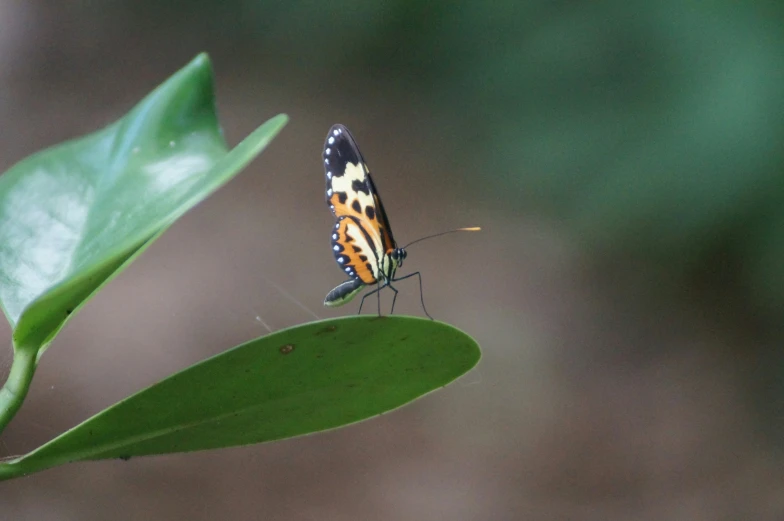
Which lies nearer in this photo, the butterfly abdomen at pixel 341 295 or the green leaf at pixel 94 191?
the green leaf at pixel 94 191

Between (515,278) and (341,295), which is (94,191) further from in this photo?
(515,278)

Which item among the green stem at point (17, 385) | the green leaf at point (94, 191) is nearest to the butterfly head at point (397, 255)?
the green leaf at point (94, 191)

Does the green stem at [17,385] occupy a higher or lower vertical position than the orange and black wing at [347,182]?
lower

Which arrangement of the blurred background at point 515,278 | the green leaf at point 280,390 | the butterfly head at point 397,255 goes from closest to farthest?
the green leaf at point 280,390
the butterfly head at point 397,255
the blurred background at point 515,278

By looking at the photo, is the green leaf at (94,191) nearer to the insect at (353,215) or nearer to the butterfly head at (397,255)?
the insect at (353,215)

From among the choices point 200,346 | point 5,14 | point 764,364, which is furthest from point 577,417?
point 5,14

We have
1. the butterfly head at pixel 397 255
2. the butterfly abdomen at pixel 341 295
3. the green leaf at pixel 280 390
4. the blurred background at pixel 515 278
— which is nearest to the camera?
the green leaf at pixel 280 390

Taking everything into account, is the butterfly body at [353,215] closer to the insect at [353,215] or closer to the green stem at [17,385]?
the insect at [353,215]
